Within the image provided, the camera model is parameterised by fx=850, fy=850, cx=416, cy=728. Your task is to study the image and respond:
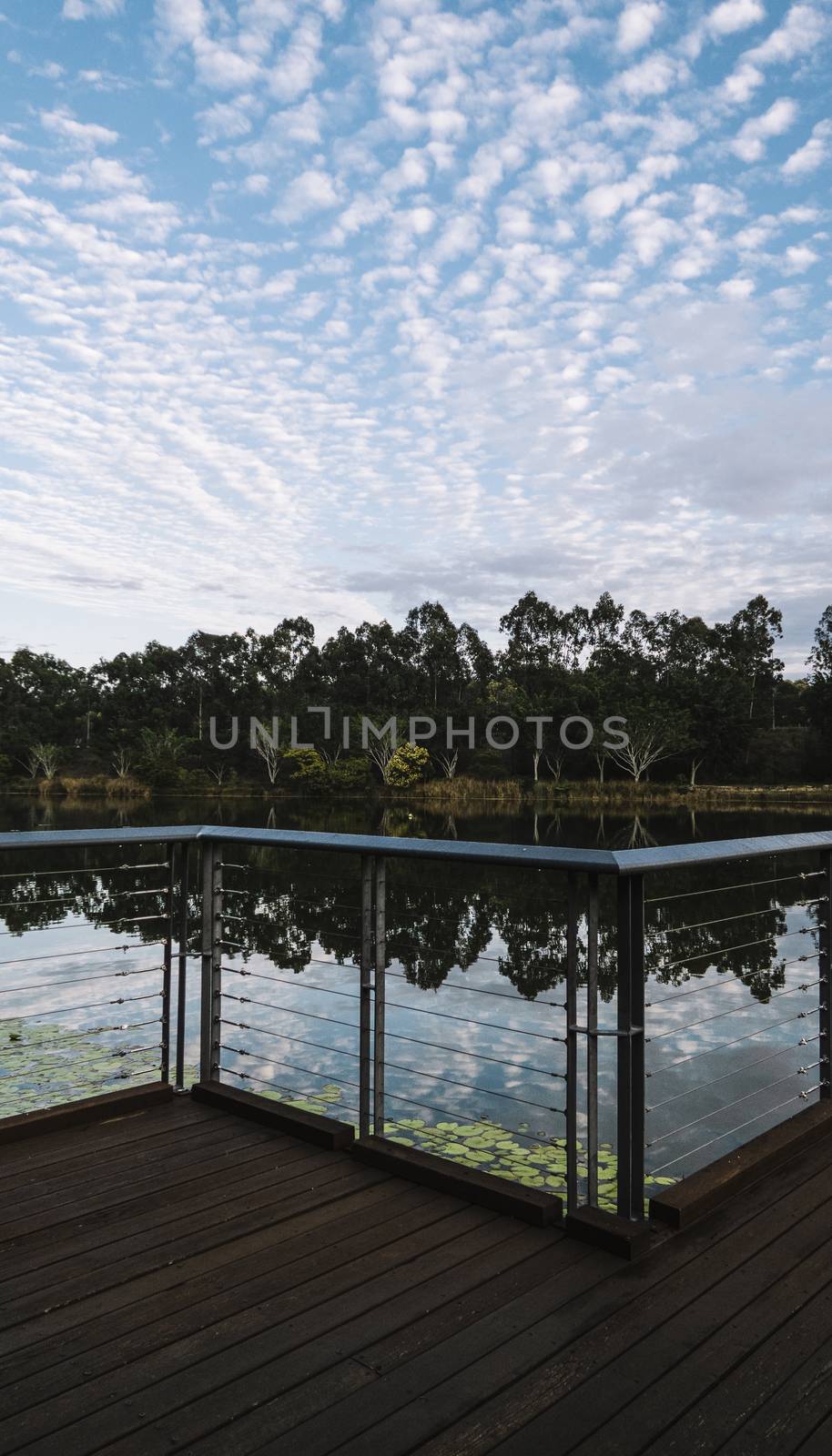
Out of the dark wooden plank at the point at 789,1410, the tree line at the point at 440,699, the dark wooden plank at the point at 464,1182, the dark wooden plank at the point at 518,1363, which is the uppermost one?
the tree line at the point at 440,699

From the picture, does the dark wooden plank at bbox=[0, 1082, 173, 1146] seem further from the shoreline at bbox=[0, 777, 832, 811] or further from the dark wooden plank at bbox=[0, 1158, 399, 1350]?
the shoreline at bbox=[0, 777, 832, 811]

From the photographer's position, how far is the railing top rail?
1.85m

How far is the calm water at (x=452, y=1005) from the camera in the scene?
3.61 metres

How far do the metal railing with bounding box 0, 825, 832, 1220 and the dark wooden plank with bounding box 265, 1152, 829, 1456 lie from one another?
195mm

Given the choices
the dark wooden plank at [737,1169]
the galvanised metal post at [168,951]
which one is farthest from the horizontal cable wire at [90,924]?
the dark wooden plank at [737,1169]

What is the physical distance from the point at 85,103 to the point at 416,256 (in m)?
5.65

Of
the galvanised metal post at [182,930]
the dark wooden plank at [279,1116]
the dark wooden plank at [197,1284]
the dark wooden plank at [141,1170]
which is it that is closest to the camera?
the dark wooden plank at [197,1284]

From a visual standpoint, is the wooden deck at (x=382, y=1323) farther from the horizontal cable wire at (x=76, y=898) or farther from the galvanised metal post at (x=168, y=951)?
the horizontal cable wire at (x=76, y=898)

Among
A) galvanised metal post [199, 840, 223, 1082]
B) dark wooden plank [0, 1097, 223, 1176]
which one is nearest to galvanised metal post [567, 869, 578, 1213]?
dark wooden plank [0, 1097, 223, 1176]

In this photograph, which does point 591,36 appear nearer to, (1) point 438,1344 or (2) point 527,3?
(2) point 527,3

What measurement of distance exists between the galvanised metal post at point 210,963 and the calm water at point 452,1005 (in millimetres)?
191

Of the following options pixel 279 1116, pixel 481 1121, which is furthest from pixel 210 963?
pixel 481 1121

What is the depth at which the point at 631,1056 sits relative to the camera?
186 cm

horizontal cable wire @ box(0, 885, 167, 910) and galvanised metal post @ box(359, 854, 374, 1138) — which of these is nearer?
galvanised metal post @ box(359, 854, 374, 1138)
